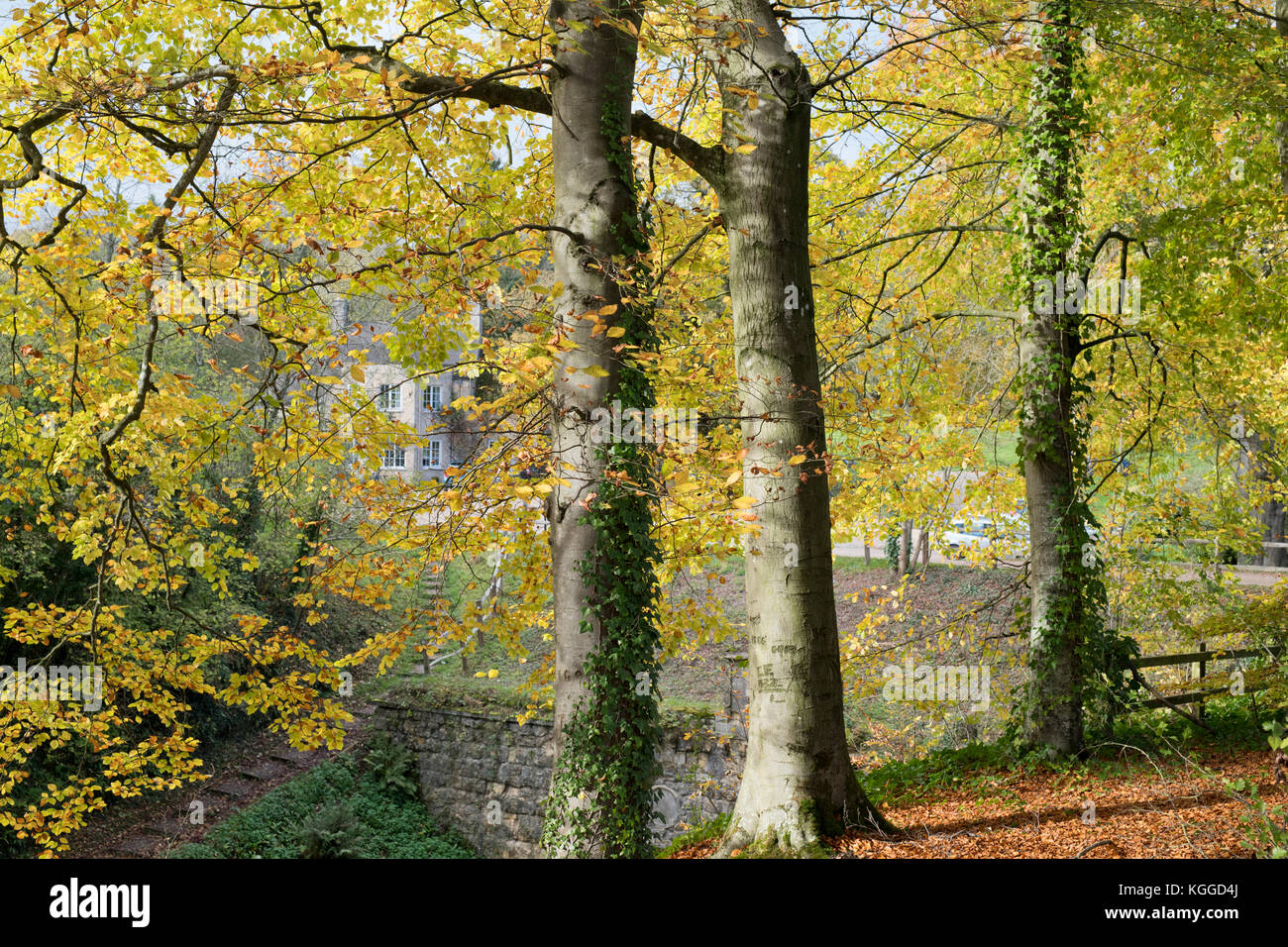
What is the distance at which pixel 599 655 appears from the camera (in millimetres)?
5953

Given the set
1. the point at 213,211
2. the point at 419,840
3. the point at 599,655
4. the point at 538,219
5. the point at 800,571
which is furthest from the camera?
the point at 419,840

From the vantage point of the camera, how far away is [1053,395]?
7.57 m

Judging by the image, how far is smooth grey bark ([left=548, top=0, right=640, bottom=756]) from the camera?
19.4 ft

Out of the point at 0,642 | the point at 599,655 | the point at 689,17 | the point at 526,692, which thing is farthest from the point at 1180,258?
the point at 0,642

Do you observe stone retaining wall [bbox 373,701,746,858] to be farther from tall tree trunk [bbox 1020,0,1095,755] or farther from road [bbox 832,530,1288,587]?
tall tree trunk [bbox 1020,0,1095,755]

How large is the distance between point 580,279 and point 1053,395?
4.14 metres

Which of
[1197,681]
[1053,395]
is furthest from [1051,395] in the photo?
[1197,681]

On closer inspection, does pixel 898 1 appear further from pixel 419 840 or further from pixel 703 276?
pixel 419 840

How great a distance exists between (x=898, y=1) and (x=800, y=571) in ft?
14.0

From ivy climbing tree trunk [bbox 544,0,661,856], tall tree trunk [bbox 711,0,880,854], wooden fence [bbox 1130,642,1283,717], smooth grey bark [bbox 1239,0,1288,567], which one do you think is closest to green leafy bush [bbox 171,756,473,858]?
ivy climbing tree trunk [bbox 544,0,661,856]

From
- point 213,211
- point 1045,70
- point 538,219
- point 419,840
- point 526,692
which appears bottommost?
point 419,840

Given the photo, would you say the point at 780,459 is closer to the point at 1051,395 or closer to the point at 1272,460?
the point at 1051,395

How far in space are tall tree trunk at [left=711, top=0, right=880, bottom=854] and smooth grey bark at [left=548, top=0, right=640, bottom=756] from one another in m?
0.76

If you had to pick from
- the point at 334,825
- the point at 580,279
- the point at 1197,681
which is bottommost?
the point at 334,825
